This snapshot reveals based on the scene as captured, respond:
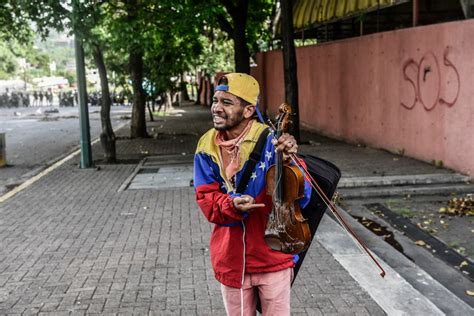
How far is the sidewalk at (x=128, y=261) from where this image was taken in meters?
4.96

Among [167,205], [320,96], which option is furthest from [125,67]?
[167,205]

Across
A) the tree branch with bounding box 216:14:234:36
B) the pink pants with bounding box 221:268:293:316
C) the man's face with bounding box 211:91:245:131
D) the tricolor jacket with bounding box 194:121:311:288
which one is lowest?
the pink pants with bounding box 221:268:293:316

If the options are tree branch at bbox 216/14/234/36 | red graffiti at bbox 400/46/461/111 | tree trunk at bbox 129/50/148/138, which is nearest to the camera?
red graffiti at bbox 400/46/461/111

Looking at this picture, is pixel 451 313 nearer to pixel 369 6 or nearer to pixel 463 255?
pixel 463 255

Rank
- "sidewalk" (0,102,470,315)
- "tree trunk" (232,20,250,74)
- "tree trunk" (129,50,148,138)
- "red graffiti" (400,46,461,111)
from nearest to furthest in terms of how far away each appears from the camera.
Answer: "sidewalk" (0,102,470,315) → "red graffiti" (400,46,461,111) → "tree trunk" (232,20,250,74) → "tree trunk" (129,50,148,138)

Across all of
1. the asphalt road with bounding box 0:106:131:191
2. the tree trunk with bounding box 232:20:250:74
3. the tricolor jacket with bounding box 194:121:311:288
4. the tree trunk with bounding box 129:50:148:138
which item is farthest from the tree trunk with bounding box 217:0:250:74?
the tricolor jacket with bounding box 194:121:311:288

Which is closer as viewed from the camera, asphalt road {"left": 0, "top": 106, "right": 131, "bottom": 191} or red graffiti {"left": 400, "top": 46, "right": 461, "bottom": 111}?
red graffiti {"left": 400, "top": 46, "right": 461, "bottom": 111}

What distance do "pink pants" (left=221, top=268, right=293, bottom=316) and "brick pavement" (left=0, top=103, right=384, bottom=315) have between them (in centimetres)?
165

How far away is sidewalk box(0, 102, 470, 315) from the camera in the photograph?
496cm

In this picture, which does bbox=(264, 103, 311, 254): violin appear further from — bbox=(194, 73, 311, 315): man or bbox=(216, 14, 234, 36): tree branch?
bbox=(216, 14, 234, 36): tree branch

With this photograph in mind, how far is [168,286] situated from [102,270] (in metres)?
0.89

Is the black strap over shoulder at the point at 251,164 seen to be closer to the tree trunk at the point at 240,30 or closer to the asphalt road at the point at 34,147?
the asphalt road at the point at 34,147

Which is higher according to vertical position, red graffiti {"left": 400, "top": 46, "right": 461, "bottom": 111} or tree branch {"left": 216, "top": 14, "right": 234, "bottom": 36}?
tree branch {"left": 216, "top": 14, "right": 234, "bottom": 36}

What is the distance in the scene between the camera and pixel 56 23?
11641 millimetres
